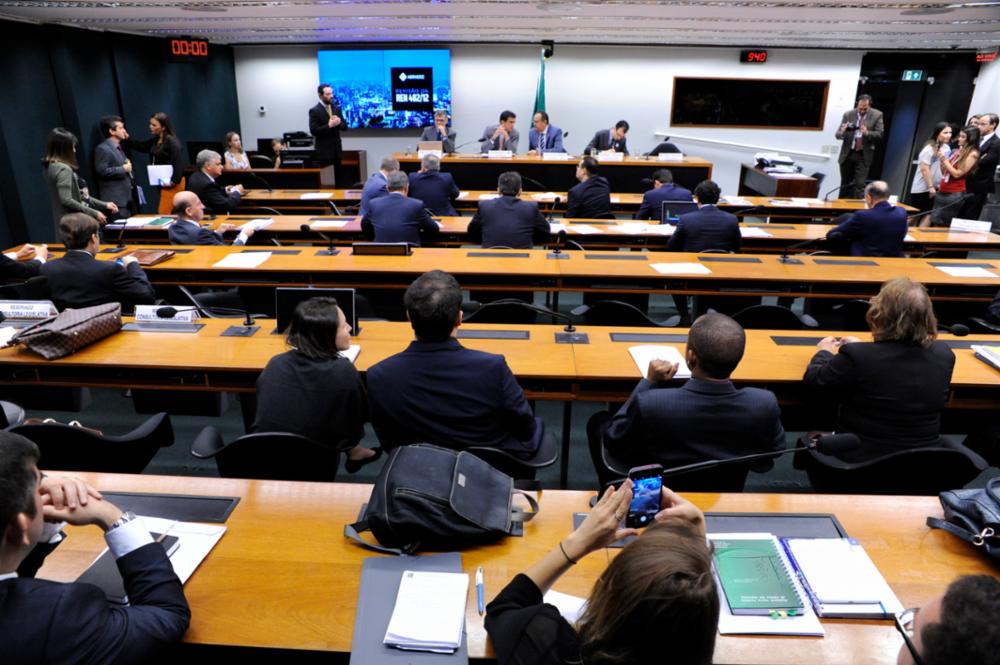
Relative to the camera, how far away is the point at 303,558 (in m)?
1.69

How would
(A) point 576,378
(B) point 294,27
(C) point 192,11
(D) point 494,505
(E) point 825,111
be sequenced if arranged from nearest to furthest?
(D) point 494,505, (A) point 576,378, (C) point 192,11, (B) point 294,27, (E) point 825,111

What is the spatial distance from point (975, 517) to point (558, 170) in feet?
24.8

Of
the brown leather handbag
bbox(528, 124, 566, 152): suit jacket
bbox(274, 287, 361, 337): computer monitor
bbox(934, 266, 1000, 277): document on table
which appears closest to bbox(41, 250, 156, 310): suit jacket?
the brown leather handbag

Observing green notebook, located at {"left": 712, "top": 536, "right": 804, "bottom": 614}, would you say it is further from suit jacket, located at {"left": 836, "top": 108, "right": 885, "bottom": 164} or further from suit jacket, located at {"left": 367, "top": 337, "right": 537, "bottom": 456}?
suit jacket, located at {"left": 836, "top": 108, "right": 885, "bottom": 164}

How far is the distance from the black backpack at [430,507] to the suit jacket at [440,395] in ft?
1.56

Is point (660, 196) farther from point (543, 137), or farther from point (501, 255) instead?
point (543, 137)

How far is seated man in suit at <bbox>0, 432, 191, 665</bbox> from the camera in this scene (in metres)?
1.19

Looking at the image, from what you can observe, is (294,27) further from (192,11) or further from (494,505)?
(494,505)

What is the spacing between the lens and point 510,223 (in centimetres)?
527

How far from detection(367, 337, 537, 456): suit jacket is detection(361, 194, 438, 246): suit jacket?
3153 millimetres

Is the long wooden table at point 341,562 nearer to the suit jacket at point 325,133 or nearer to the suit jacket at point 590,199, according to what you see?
the suit jacket at point 590,199

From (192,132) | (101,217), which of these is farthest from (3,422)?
(192,132)

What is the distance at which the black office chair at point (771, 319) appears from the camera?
12.5ft

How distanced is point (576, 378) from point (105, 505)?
6.19 feet
